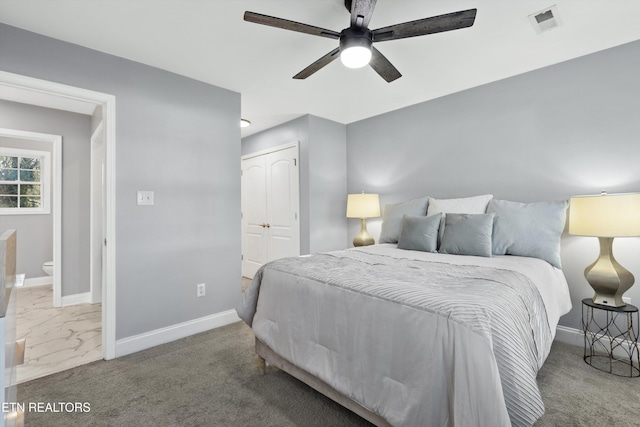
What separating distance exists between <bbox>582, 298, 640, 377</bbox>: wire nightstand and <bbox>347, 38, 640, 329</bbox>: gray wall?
5.0 inches

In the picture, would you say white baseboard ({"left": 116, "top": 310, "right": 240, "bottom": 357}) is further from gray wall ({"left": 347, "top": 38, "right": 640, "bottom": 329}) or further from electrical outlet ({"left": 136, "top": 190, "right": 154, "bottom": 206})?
gray wall ({"left": 347, "top": 38, "right": 640, "bottom": 329})

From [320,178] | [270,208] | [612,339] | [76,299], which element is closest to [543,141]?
[612,339]

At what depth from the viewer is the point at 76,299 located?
3.77m

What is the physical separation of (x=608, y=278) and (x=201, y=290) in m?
3.32

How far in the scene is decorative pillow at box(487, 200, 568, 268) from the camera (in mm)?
2369

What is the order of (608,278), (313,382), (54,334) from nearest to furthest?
(313,382) < (608,278) < (54,334)

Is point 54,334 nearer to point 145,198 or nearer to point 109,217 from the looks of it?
point 109,217

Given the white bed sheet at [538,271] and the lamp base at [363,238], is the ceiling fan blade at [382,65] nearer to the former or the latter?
the white bed sheet at [538,271]

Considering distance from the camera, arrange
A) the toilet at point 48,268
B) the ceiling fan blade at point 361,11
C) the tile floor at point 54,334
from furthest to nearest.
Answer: the toilet at point 48,268 → the tile floor at point 54,334 → the ceiling fan blade at point 361,11

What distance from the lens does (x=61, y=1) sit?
186 cm

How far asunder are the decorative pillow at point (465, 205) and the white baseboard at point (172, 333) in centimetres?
239

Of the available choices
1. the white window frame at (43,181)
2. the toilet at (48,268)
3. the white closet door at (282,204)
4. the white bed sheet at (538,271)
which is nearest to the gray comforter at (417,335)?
the white bed sheet at (538,271)

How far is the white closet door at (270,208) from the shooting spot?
4.25m

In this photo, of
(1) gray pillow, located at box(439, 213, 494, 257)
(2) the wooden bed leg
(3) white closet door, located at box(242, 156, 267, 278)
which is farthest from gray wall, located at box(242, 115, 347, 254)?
(2) the wooden bed leg
